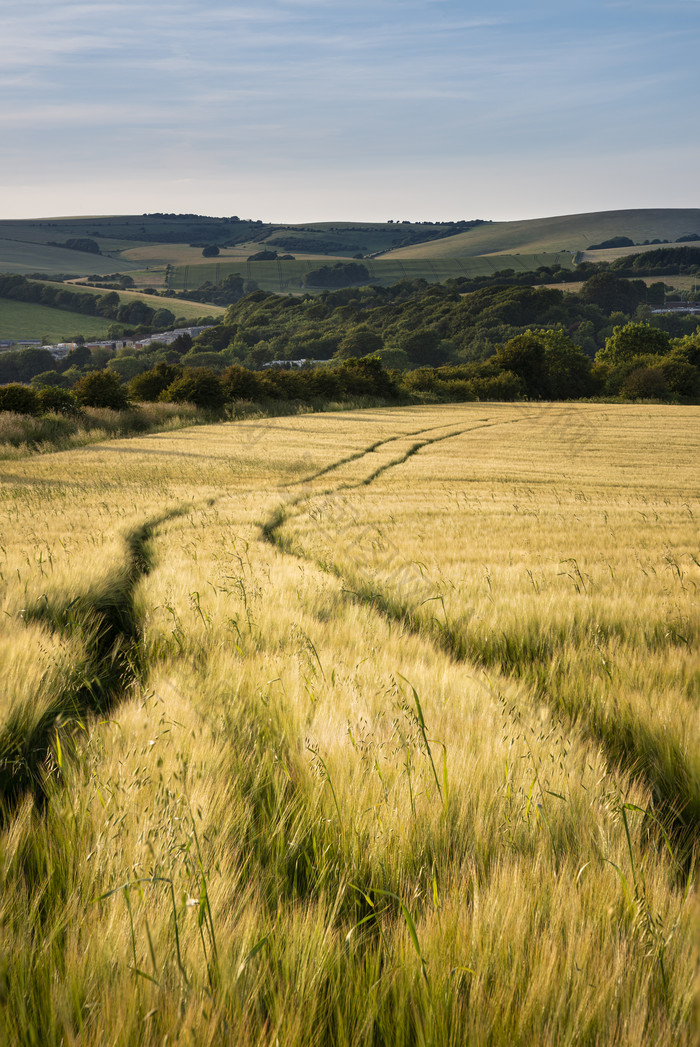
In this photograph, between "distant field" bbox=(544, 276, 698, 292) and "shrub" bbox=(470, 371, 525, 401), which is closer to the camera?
"shrub" bbox=(470, 371, 525, 401)

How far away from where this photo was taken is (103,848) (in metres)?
1.84

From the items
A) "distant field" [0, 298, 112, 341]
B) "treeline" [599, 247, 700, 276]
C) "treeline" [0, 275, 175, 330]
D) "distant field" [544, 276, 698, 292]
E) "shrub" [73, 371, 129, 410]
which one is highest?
"treeline" [599, 247, 700, 276]

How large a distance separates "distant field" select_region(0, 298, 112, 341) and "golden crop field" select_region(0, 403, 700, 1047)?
154276 mm

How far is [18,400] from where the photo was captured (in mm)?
29812

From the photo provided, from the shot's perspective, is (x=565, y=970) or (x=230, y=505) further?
(x=230, y=505)

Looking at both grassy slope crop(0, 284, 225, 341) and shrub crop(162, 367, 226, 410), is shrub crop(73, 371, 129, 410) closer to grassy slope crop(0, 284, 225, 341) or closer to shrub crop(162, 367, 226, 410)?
shrub crop(162, 367, 226, 410)

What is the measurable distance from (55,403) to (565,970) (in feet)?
113

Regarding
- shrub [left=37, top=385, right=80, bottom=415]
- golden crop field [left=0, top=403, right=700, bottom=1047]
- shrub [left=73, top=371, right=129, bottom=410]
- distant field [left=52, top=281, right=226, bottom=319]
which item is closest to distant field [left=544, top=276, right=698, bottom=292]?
distant field [left=52, top=281, right=226, bottom=319]

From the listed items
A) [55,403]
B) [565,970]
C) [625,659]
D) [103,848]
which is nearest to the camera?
[565,970]

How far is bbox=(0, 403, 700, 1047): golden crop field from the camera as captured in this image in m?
1.37

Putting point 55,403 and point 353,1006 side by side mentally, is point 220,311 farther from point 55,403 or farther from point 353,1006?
point 353,1006

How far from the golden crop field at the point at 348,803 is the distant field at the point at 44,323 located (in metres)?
154

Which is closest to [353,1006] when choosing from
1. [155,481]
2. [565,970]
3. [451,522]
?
[565,970]

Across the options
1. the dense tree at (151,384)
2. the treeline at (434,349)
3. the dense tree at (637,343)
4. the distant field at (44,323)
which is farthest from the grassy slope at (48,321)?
the dense tree at (637,343)
